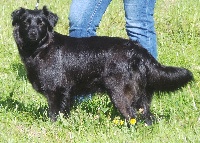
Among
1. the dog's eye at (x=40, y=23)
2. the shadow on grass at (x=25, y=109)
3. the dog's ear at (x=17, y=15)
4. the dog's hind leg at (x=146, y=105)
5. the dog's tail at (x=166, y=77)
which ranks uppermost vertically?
the dog's ear at (x=17, y=15)

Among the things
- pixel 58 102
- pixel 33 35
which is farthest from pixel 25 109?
pixel 33 35

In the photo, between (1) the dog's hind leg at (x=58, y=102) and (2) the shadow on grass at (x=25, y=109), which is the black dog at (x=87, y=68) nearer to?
(1) the dog's hind leg at (x=58, y=102)

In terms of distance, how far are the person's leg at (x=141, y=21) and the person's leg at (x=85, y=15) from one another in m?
0.25

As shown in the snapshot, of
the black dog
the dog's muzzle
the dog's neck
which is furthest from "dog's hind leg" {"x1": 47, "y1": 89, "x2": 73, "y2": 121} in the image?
the dog's muzzle

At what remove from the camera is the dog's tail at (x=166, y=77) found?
14.7 ft

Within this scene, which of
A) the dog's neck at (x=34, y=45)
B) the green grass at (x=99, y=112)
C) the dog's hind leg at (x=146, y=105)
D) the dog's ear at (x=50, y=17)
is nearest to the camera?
the green grass at (x=99, y=112)

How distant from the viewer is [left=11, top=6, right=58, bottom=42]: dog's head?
461cm

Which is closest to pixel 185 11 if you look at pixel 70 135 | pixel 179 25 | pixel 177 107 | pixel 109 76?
pixel 179 25

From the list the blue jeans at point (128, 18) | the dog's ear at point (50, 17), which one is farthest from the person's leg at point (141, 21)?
the dog's ear at point (50, 17)

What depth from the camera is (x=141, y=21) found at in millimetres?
4848

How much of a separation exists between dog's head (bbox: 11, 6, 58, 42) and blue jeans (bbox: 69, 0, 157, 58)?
0.78ft

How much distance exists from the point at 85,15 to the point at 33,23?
1.70 feet

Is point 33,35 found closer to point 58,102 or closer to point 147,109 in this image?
point 58,102

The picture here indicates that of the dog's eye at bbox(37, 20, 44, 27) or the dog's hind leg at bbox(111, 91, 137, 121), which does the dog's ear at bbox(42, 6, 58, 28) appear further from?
the dog's hind leg at bbox(111, 91, 137, 121)
